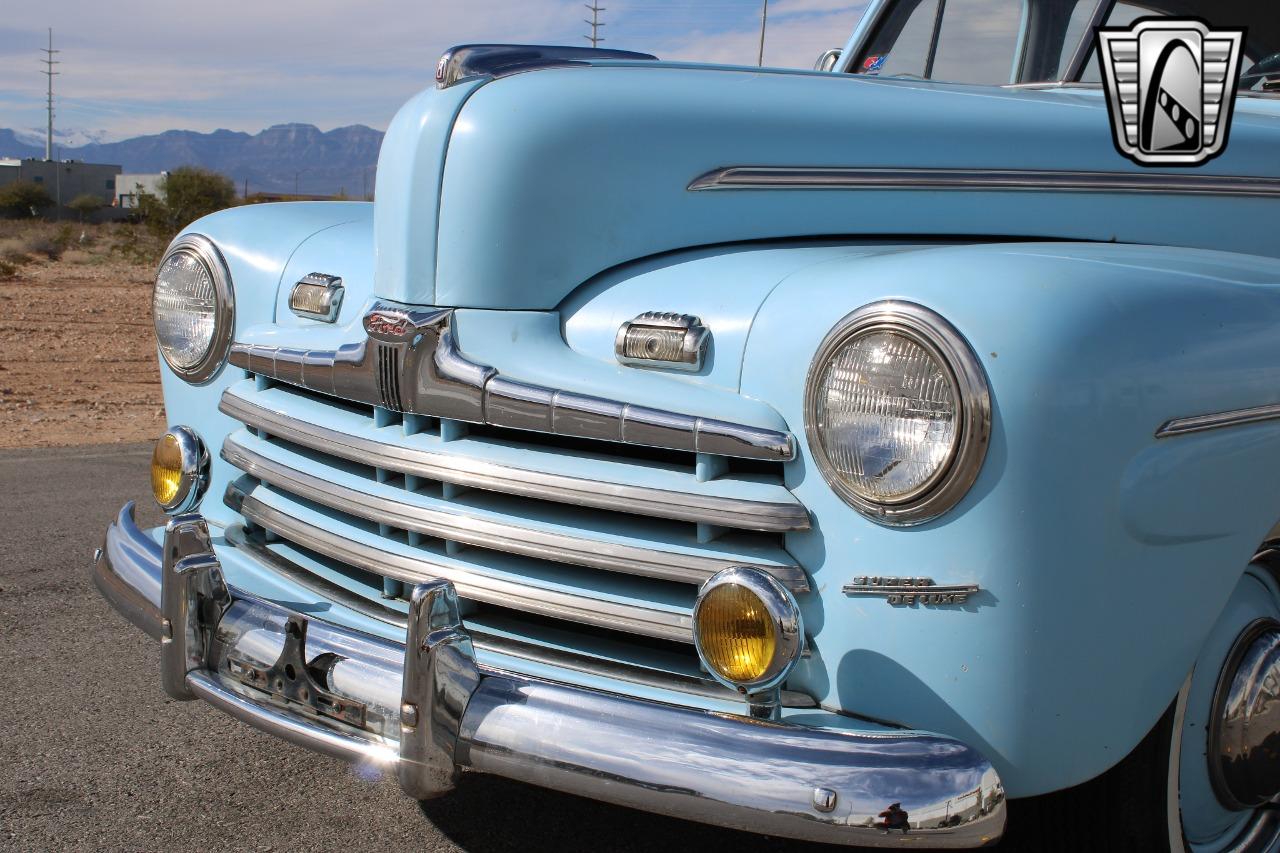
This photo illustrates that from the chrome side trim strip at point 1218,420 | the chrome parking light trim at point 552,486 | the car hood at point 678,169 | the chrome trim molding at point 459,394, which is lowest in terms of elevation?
the chrome parking light trim at point 552,486

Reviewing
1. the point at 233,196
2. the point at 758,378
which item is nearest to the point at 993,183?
the point at 758,378

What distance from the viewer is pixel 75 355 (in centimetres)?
1033

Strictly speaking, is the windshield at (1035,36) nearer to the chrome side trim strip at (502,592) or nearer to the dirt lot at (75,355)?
the chrome side trim strip at (502,592)

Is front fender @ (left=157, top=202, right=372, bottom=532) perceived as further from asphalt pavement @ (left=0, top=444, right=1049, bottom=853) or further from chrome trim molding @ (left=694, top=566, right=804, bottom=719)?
chrome trim molding @ (left=694, top=566, right=804, bottom=719)

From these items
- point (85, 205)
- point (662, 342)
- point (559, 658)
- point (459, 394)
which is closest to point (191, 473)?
point (459, 394)

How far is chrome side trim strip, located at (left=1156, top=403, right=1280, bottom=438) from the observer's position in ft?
5.50

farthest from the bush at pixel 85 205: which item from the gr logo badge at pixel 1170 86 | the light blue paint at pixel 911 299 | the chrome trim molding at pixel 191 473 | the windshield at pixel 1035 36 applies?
the gr logo badge at pixel 1170 86

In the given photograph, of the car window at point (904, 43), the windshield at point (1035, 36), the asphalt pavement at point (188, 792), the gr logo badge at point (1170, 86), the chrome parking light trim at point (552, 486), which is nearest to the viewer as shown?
the chrome parking light trim at point (552, 486)

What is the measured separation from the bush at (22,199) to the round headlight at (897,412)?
4110cm

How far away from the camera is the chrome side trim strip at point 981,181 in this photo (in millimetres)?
2320

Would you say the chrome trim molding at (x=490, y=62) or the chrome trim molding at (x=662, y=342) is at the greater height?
the chrome trim molding at (x=490, y=62)

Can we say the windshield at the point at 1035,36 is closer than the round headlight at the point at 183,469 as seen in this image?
No

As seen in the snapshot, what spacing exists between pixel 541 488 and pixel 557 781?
450mm

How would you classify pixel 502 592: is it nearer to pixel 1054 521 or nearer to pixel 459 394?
pixel 459 394
